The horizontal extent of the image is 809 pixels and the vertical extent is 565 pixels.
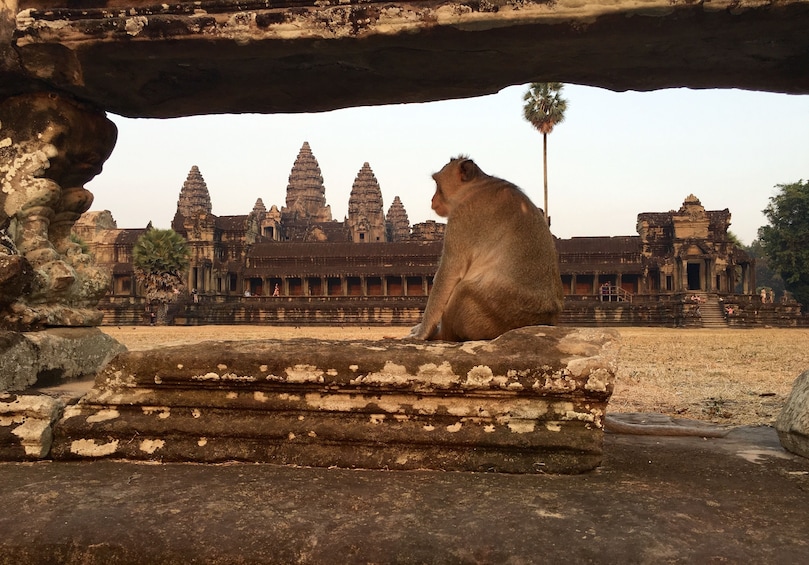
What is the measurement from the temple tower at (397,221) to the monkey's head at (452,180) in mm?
65469

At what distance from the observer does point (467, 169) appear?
11.8 ft

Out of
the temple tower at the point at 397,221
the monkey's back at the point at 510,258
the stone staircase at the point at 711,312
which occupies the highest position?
the temple tower at the point at 397,221

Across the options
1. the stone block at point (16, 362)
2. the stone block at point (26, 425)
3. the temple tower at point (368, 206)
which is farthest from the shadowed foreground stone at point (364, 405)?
the temple tower at point (368, 206)

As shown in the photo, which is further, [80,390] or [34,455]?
[80,390]

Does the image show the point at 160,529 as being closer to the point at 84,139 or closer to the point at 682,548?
the point at 682,548

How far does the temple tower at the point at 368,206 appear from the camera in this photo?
6309 centimetres

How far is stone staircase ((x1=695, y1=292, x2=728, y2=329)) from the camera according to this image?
32.6 metres

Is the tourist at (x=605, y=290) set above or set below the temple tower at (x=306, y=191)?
below

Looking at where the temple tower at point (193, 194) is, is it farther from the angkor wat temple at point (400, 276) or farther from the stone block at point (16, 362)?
the stone block at point (16, 362)

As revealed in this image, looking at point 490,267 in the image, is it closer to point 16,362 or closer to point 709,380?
point 16,362

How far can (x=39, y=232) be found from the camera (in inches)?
143

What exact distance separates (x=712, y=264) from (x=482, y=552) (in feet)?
139

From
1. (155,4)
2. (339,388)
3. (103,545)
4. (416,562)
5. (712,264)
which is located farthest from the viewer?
(712,264)

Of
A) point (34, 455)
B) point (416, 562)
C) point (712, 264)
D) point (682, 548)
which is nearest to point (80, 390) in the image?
point (34, 455)
